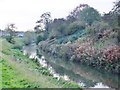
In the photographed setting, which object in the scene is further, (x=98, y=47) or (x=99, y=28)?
(x=99, y=28)

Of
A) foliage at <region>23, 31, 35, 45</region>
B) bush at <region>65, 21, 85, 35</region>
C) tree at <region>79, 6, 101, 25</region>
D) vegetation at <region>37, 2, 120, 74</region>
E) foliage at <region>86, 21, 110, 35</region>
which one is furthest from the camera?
foliage at <region>23, 31, 35, 45</region>

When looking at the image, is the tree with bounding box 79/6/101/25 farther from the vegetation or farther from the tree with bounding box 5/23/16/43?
the tree with bounding box 5/23/16/43

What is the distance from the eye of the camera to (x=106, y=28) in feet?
139

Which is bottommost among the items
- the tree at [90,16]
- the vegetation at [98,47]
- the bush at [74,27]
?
the vegetation at [98,47]

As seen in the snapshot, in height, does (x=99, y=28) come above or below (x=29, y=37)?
below

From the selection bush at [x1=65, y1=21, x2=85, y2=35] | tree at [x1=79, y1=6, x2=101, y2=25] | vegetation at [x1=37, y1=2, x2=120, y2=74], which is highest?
tree at [x1=79, y1=6, x2=101, y2=25]

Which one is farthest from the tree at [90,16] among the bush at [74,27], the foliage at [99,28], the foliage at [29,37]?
the foliage at [29,37]

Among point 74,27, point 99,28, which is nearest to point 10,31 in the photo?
point 74,27

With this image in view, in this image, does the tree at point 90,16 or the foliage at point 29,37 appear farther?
the foliage at point 29,37

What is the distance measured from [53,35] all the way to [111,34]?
28378mm

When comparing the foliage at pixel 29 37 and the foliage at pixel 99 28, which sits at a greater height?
the foliage at pixel 29 37

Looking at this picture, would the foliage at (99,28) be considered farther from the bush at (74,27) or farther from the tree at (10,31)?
the tree at (10,31)

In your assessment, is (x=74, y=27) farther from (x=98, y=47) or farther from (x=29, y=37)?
(x=29, y=37)

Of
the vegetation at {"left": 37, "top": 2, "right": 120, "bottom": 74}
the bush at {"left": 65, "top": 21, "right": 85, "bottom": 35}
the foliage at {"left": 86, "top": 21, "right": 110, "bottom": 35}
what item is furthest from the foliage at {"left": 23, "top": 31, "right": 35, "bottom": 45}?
the foliage at {"left": 86, "top": 21, "right": 110, "bottom": 35}
